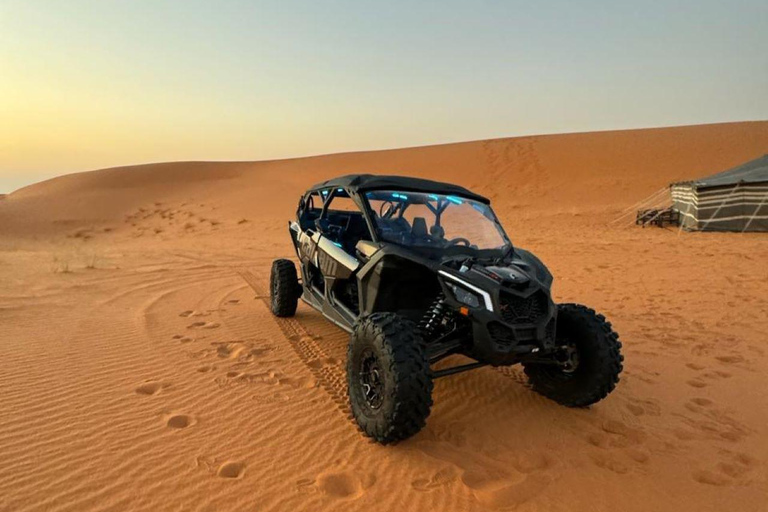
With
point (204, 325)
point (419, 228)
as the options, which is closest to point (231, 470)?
point (419, 228)

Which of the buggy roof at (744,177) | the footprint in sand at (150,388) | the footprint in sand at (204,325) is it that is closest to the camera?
the footprint in sand at (150,388)

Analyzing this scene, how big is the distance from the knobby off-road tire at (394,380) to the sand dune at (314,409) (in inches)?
7.2

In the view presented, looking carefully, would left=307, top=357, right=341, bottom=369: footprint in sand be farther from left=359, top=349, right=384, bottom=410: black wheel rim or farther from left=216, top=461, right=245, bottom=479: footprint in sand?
left=216, top=461, right=245, bottom=479: footprint in sand

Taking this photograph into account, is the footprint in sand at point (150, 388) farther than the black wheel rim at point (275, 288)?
No

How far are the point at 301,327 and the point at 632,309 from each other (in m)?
4.75

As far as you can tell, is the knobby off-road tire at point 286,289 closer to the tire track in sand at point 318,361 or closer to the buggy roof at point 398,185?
the tire track in sand at point 318,361

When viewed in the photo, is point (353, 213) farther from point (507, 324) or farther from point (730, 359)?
point (730, 359)

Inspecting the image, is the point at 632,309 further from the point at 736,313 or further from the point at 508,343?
the point at 508,343

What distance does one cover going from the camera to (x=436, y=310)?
3605mm

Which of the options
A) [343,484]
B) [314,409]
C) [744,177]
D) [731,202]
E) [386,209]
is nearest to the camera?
[343,484]

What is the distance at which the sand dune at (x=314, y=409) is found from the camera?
2.73 metres

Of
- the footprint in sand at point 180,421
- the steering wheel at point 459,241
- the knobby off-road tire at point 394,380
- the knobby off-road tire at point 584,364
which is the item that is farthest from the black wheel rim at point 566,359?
the footprint in sand at point 180,421

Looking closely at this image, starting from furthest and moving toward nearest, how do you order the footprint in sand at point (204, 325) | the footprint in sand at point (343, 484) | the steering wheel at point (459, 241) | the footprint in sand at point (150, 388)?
the footprint in sand at point (204, 325)
the steering wheel at point (459, 241)
the footprint in sand at point (150, 388)
the footprint in sand at point (343, 484)

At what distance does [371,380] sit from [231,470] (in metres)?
1.09
